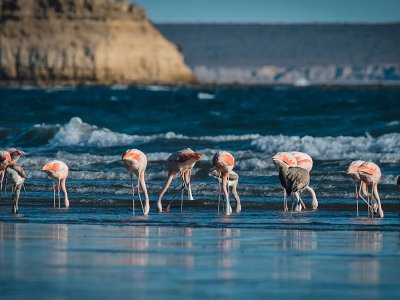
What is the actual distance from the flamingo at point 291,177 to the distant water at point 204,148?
0.39 meters

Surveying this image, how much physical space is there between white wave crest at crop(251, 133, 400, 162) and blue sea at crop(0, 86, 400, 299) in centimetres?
5

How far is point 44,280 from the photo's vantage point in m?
12.1

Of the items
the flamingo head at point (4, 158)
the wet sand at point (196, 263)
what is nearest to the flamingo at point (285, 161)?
the wet sand at point (196, 263)

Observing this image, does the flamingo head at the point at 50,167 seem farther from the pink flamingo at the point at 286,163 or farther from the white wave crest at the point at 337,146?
the white wave crest at the point at 337,146

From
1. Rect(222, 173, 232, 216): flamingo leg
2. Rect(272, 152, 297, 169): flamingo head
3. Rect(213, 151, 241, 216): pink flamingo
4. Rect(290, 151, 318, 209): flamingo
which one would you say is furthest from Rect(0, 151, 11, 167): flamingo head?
Rect(290, 151, 318, 209): flamingo

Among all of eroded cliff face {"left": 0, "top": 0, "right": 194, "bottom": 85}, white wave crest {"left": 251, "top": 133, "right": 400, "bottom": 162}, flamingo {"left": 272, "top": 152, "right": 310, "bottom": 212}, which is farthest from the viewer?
eroded cliff face {"left": 0, "top": 0, "right": 194, "bottom": 85}

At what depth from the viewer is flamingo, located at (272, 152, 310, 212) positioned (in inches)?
774

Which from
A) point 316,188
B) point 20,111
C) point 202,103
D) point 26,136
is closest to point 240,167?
point 316,188

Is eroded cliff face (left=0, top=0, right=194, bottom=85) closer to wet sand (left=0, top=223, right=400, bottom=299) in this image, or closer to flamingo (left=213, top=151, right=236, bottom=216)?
flamingo (left=213, top=151, right=236, bottom=216)

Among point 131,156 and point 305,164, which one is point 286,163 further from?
point 131,156

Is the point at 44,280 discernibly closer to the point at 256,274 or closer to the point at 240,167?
the point at 256,274

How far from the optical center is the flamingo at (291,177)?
1967cm

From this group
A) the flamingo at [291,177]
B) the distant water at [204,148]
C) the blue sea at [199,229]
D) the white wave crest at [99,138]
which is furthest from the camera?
the white wave crest at [99,138]

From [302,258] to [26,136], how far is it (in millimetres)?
26473
